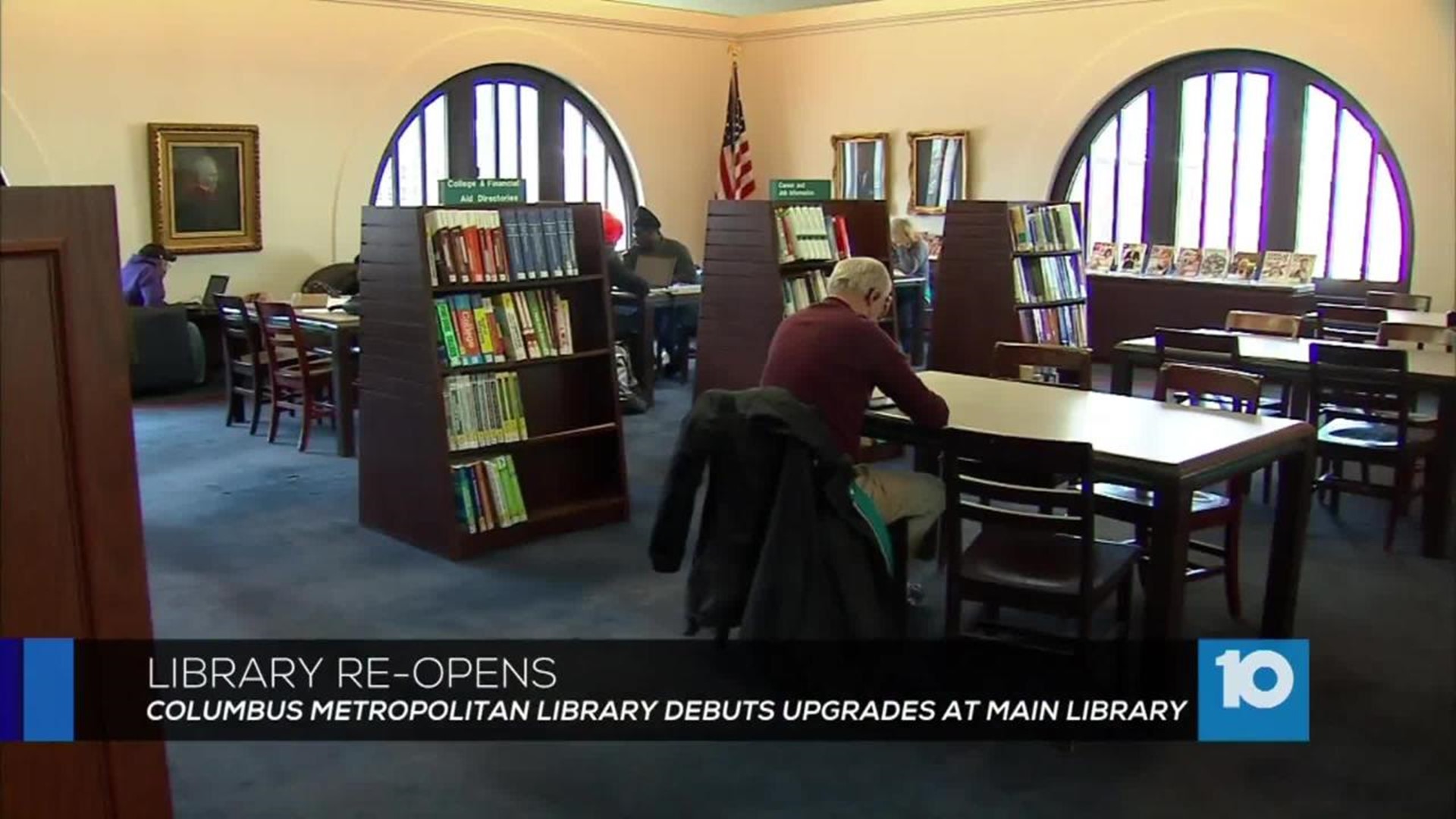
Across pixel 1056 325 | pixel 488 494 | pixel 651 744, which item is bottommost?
pixel 651 744

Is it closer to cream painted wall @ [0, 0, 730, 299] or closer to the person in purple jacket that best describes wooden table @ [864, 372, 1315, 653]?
cream painted wall @ [0, 0, 730, 299]

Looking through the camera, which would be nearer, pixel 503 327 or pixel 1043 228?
pixel 503 327

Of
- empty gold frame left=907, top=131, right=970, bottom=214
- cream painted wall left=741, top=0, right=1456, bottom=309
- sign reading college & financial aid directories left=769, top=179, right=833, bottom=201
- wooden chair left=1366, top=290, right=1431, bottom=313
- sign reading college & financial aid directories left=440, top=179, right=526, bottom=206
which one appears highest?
cream painted wall left=741, top=0, right=1456, bottom=309

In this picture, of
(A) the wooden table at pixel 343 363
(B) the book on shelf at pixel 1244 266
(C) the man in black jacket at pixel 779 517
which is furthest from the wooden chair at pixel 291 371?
(B) the book on shelf at pixel 1244 266

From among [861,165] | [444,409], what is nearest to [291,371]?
[444,409]

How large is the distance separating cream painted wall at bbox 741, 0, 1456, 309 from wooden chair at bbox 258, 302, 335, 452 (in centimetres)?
679

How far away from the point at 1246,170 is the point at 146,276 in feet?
28.6

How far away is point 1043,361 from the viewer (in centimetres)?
581

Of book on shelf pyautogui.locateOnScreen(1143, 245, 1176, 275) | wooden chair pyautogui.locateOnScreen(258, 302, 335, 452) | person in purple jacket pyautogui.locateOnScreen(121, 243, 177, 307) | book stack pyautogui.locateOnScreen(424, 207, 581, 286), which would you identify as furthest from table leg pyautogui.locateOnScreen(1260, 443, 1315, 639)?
person in purple jacket pyautogui.locateOnScreen(121, 243, 177, 307)

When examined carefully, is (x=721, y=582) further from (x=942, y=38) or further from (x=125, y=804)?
(x=942, y=38)

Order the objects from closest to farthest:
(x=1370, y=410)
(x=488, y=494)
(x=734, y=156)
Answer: (x=488, y=494) < (x=1370, y=410) < (x=734, y=156)

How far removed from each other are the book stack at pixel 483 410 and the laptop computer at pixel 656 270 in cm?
408

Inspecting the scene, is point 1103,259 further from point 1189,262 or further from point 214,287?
point 214,287

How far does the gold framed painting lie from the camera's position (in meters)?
10.4
